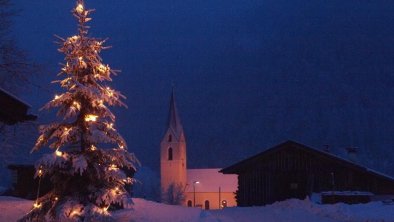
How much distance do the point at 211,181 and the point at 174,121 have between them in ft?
51.4

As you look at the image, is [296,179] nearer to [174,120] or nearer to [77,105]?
[77,105]

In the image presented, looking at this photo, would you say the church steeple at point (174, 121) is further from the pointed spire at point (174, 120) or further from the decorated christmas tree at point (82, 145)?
the decorated christmas tree at point (82, 145)

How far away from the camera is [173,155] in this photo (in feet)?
370

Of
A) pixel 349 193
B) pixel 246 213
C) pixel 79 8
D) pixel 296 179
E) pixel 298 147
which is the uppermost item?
pixel 79 8

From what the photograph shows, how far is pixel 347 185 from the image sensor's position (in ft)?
109

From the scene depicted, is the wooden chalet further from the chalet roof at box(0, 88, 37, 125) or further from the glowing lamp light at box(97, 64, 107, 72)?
the chalet roof at box(0, 88, 37, 125)

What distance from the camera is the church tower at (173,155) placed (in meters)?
111

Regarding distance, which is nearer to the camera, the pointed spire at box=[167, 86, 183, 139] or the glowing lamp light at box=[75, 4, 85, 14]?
the glowing lamp light at box=[75, 4, 85, 14]

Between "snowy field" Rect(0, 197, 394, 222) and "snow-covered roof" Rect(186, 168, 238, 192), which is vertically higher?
"snow-covered roof" Rect(186, 168, 238, 192)

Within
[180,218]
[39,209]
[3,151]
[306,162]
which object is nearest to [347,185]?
[306,162]

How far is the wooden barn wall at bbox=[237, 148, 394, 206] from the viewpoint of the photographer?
3328 cm

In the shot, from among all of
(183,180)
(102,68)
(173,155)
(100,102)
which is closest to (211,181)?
(183,180)

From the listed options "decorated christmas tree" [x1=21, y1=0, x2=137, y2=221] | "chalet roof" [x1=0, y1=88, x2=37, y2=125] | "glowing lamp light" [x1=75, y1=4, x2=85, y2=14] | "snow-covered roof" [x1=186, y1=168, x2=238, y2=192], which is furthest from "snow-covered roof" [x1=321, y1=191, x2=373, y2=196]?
"snow-covered roof" [x1=186, y1=168, x2=238, y2=192]

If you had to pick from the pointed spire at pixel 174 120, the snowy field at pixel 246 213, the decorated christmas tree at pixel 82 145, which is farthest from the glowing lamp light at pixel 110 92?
the pointed spire at pixel 174 120
